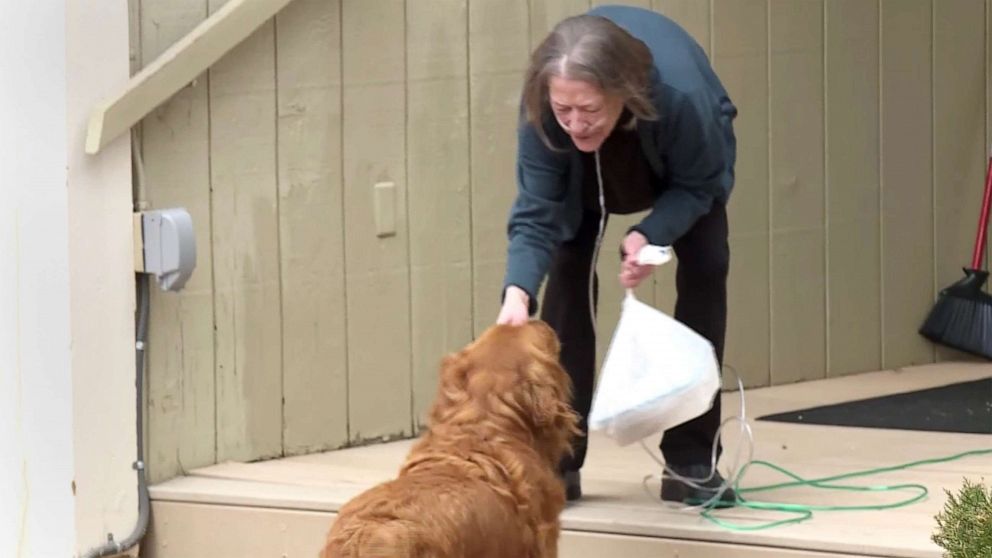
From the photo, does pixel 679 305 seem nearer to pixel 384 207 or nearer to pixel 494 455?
pixel 494 455

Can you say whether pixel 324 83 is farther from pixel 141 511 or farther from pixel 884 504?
pixel 884 504

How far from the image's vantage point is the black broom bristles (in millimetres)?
5398

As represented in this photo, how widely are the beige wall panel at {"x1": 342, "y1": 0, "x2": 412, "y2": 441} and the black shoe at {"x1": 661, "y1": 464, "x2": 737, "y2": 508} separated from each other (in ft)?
3.21

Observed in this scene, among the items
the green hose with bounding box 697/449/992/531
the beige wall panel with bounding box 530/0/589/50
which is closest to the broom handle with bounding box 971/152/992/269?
the green hose with bounding box 697/449/992/531

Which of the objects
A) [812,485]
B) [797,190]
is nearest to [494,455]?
[812,485]

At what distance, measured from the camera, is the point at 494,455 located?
299 cm

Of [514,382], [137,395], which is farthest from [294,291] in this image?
[514,382]

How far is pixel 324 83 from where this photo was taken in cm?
419

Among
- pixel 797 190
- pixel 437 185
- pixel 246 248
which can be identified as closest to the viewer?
pixel 246 248

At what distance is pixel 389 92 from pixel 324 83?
0.62 ft

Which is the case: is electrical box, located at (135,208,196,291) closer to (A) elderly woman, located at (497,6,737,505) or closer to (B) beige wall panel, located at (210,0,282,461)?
(B) beige wall panel, located at (210,0,282,461)

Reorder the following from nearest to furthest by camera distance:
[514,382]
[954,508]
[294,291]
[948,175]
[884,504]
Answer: [954,508], [514,382], [884,504], [294,291], [948,175]

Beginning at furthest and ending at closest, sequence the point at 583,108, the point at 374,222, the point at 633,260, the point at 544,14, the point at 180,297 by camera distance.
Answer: the point at 544,14, the point at 374,222, the point at 180,297, the point at 633,260, the point at 583,108

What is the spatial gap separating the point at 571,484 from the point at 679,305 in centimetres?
44
